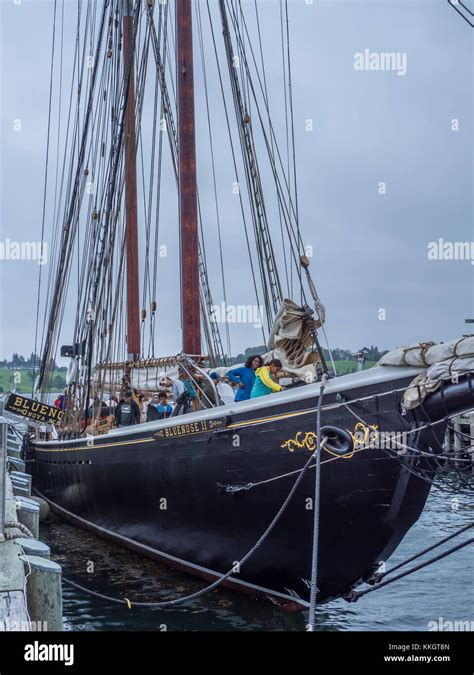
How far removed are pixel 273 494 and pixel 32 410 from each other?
992 centimetres

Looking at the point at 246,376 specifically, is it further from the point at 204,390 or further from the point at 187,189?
the point at 187,189

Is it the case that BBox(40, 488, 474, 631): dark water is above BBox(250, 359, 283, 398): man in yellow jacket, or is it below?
below

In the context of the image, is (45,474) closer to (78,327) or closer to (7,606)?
(78,327)

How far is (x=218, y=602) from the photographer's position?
12.7 m

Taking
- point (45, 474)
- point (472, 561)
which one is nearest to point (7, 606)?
point (472, 561)

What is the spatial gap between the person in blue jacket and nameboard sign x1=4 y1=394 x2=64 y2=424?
7348mm

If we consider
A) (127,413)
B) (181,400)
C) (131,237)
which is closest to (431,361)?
(181,400)

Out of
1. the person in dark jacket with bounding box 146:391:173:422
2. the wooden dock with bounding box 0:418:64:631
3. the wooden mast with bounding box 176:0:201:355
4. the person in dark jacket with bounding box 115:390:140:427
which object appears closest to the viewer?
the wooden dock with bounding box 0:418:64:631

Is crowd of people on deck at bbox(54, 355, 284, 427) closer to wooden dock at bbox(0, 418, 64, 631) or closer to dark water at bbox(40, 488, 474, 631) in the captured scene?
dark water at bbox(40, 488, 474, 631)

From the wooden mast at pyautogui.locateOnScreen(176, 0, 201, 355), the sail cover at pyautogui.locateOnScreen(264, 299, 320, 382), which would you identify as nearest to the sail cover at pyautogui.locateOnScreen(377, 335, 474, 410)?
the sail cover at pyautogui.locateOnScreen(264, 299, 320, 382)

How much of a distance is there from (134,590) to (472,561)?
7.79 meters

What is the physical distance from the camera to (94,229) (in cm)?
2320

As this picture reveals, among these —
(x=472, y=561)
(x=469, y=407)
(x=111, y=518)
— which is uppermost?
(x=469, y=407)

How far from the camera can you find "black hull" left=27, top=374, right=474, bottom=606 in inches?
410
